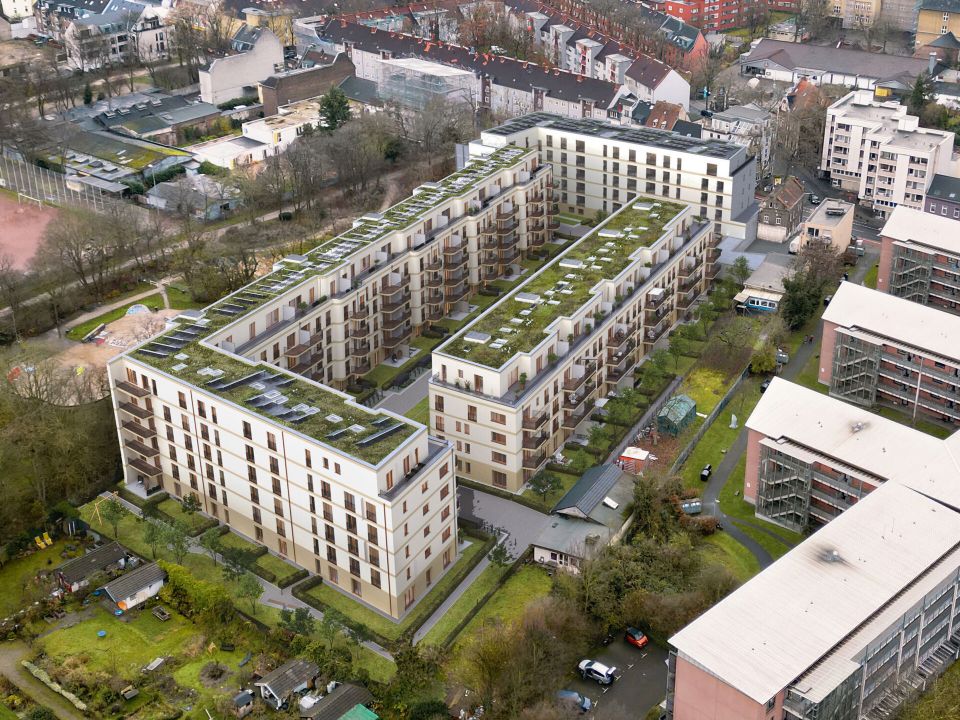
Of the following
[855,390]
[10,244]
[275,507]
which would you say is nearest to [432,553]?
[275,507]

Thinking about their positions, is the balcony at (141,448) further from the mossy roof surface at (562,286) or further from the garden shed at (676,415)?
the garden shed at (676,415)

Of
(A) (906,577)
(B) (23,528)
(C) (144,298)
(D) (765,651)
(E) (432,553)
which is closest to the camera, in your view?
(D) (765,651)

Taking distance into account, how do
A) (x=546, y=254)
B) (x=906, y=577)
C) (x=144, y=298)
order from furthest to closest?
(x=546, y=254) < (x=144, y=298) < (x=906, y=577)

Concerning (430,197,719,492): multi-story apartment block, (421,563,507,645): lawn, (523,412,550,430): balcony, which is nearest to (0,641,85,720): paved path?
(421,563,507,645): lawn

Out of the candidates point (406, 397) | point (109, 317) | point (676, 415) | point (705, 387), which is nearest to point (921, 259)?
point (705, 387)

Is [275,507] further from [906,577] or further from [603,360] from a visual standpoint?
[906,577]

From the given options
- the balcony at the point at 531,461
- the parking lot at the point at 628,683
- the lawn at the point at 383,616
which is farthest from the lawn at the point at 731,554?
the lawn at the point at 383,616
